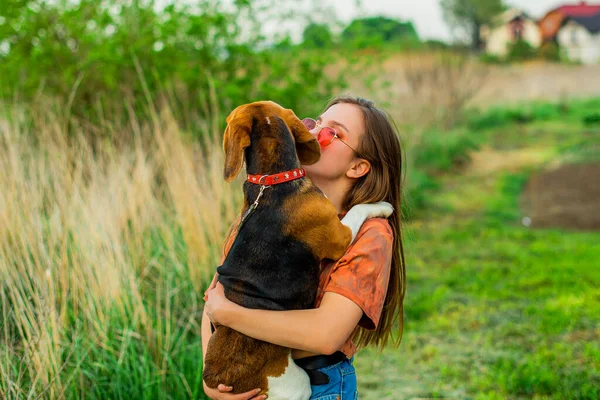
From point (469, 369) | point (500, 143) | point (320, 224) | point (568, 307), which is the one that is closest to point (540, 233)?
point (568, 307)

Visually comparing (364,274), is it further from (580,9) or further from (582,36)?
(580,9)

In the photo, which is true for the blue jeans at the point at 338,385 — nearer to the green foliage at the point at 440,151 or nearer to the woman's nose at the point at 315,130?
the woman's nose at the point at 315,130

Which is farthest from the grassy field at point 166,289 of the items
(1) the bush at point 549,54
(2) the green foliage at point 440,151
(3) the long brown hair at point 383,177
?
(1) the bush at point 549,54

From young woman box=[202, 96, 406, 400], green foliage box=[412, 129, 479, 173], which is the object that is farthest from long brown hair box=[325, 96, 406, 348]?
→ green foliage box=[412, 129, 479, 173]

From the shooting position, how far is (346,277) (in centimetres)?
242

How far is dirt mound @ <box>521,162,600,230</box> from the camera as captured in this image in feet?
34.6

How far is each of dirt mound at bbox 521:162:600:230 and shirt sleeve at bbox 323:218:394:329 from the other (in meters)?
8.54

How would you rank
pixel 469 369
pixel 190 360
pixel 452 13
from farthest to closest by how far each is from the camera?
1. pixel 452 13
2. pixel 469 369
3. pixel 190 360

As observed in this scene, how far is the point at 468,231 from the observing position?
10.1 m

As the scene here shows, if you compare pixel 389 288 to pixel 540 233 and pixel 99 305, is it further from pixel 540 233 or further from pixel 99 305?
pixel 540 233

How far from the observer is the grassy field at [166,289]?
12.4 ft

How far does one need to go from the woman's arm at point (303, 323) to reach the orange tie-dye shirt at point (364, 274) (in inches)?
1.6

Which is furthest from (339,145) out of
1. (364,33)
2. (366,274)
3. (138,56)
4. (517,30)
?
(517,30)

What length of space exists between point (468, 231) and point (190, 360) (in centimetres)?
675
